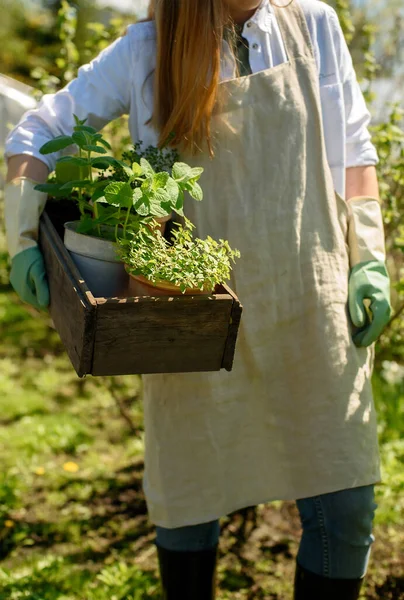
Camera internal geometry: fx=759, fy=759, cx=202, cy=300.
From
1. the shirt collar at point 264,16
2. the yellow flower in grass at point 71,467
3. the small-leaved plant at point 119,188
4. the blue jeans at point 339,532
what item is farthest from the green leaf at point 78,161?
the yellow flower in grass at point 71,467

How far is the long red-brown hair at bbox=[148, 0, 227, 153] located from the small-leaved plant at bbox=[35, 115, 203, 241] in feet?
0.32

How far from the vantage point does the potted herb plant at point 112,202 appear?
4.99 feet

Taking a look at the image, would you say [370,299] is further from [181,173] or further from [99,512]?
[99,512]

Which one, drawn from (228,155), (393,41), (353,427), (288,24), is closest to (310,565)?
(353,427)

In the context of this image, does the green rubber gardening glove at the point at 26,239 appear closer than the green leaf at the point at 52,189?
No

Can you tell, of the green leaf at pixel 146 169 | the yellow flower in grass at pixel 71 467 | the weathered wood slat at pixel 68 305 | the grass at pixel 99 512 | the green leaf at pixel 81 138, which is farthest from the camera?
the yellow flower in grass at pixel 71 467

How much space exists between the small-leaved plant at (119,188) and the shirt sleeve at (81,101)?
0.11 meters

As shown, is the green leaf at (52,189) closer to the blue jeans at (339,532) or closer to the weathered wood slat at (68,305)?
the weathered wood slat at (68,305)

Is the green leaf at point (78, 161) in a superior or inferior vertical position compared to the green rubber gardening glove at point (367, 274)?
superior

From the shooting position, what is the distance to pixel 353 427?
187cm

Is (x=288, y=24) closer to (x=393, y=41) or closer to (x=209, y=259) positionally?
(x=209, y=259)

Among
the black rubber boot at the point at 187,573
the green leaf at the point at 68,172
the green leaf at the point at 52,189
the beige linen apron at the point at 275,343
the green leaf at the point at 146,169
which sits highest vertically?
the green leaf at the point at 146,169

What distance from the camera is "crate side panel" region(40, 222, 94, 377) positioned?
1.46m

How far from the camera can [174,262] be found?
147cm
